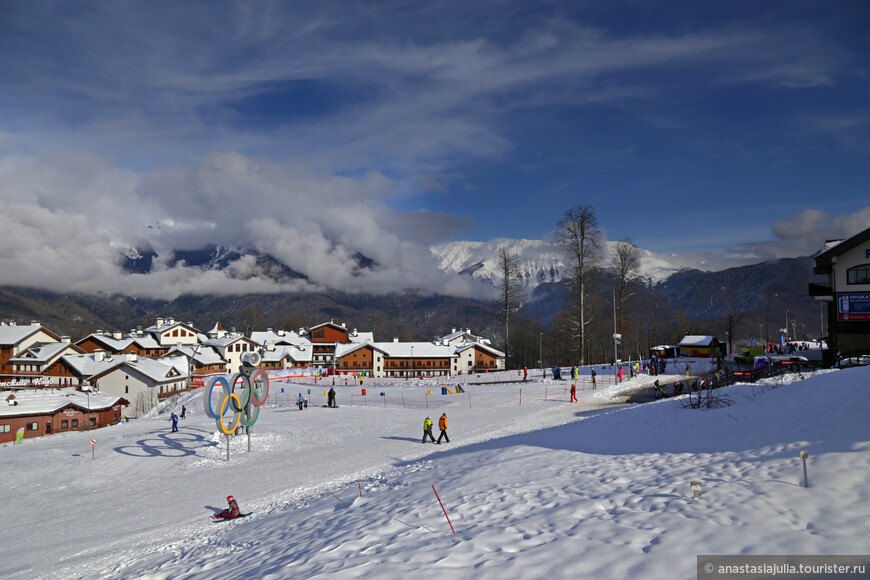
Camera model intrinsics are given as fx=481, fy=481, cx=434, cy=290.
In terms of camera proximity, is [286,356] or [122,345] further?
[286,356]

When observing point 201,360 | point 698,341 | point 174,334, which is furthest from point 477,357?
point 174,334

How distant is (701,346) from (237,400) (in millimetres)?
54084

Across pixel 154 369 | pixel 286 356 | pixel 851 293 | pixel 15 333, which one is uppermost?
pixel 851 293

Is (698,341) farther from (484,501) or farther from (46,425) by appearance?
(46,425)

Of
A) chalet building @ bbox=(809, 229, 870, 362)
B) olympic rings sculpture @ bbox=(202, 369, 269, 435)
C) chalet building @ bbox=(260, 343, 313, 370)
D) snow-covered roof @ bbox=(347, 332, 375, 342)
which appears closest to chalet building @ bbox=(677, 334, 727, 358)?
chalet building @ bbox=(809, 229, 870, 362)

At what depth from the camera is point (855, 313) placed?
31.9m

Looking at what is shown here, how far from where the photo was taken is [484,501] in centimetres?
1005

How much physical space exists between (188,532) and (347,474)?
19.1ft

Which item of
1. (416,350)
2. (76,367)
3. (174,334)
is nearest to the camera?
(76,367)

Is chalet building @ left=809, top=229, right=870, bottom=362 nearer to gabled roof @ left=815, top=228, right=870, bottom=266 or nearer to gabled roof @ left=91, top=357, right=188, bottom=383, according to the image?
gabled roof @ left=815, top=228, right=870, bottom=266

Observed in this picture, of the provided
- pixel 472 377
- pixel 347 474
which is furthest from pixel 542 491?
pixel 472 377

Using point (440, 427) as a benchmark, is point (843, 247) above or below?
above

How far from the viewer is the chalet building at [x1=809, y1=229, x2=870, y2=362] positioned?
31688 mm

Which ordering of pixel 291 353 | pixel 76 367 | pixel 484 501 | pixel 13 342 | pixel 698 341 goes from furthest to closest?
pixel 291 353
pixel 13 342
pixel 76 367
pixel 698 341
pixel 484 501
